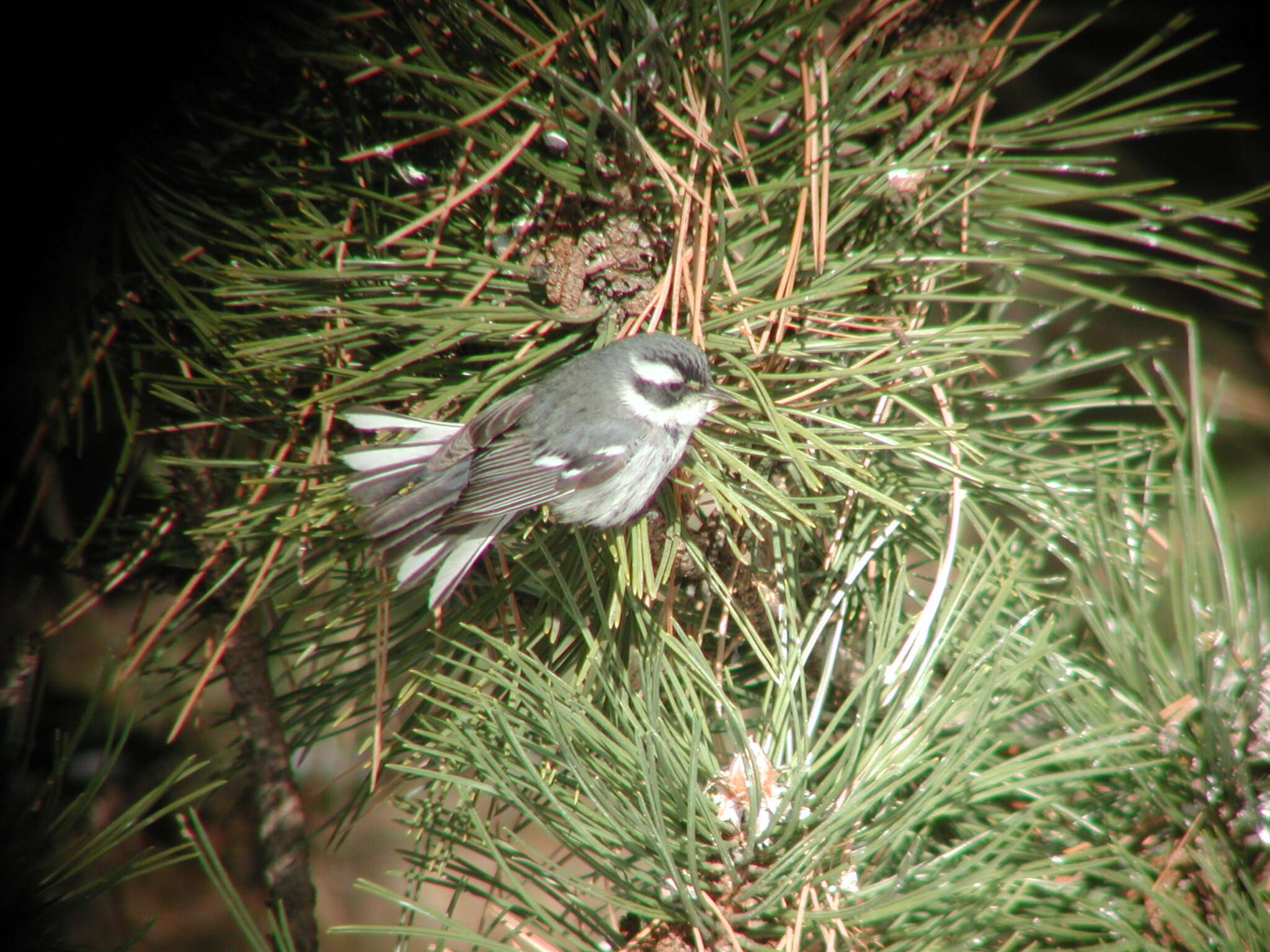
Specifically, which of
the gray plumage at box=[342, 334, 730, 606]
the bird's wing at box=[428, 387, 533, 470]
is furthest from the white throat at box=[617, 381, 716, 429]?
the bird's wing at box=[428, 387, 533, 470]

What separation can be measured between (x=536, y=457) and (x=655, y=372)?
23 cm

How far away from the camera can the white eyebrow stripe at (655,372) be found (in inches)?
29.5

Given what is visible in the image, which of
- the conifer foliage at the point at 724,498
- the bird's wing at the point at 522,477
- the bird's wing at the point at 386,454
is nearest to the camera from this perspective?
the conifer foliage at the point at 724,498

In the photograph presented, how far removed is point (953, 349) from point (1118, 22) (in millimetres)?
1082

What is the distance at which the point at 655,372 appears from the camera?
77cm

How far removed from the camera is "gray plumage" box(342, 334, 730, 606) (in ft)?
2.36

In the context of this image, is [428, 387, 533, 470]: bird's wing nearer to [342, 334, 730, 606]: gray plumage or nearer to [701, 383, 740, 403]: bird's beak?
[342, 334, 730, 606]: gray plumage

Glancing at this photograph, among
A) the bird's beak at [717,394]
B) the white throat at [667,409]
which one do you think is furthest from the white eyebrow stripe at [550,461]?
the bird's beak at [717,394]

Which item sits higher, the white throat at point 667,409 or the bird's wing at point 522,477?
the white throat at point 667,409

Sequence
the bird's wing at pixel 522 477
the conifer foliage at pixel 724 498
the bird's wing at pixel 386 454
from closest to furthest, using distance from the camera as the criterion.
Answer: the conifer foliage at pixel 724 498 < the bird's wing at pixel 386 454 < the bird's wing at pixel 522 477

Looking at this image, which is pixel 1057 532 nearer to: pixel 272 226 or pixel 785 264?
pixel 785 264

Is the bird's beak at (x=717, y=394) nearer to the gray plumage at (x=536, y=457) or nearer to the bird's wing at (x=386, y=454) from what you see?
the gray plumage at (x=536, y=457)

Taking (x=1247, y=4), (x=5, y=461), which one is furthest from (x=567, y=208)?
(x=1247, y=4)

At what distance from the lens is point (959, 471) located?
2.17 ft
